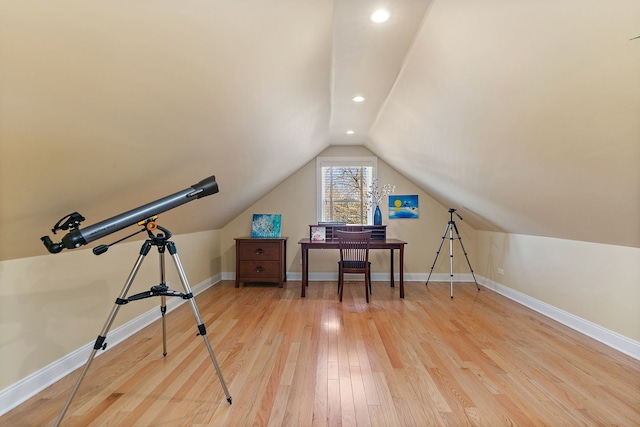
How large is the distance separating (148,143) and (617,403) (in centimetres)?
313

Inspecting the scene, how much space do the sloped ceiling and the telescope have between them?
172 millimetres

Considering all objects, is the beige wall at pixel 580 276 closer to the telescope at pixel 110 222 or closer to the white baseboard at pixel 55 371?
the telescope at pixel 110 222

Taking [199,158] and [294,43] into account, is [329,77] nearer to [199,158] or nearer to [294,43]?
[294,43]

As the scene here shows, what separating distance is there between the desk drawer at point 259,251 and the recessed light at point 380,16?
330 cm

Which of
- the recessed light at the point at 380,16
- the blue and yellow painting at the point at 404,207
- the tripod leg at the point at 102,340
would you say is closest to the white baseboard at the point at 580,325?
the blue and yellow painting at the point at 404,207

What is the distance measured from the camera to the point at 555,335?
269 cm

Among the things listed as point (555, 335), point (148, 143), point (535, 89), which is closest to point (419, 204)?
point (555, 335)

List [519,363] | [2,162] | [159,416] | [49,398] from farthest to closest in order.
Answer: [519,363]
[49,398]
[159,416]
[2,162]

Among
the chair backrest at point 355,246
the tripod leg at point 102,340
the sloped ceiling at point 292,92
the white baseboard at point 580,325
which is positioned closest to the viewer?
the sloped ceiling at point 292,92

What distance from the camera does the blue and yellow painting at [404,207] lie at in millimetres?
4930

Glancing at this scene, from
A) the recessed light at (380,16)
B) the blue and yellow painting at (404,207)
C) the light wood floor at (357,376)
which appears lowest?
the light wood floor at (357,376)

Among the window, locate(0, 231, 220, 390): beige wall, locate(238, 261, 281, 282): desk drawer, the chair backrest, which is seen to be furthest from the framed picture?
locate(0, 231, 220, 390): beige wall

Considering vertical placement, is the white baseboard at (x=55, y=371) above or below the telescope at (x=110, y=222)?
below

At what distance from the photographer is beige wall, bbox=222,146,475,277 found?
4895 millimetres
